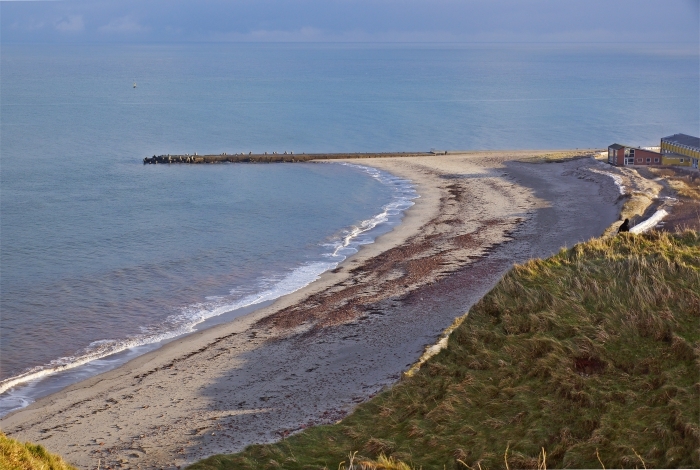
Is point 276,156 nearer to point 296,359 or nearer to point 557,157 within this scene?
point 557,157

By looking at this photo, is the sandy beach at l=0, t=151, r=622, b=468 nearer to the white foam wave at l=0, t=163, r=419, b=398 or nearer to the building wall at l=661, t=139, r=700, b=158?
the white foam wave at l=0, t=163, r=419, b=398

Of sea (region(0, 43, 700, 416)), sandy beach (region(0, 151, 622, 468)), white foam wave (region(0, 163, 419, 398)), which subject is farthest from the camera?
sea (region(0, 43, 700, 416))

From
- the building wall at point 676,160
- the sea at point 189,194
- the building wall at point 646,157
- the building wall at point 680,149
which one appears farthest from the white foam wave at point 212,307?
the building wall at point 680,149

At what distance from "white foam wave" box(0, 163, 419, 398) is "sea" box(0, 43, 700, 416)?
83 millimetres

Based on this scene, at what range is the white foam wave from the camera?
2070cm

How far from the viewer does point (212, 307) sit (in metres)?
25.8

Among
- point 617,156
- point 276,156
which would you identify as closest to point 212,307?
point 617,156

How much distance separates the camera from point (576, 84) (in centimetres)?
16562

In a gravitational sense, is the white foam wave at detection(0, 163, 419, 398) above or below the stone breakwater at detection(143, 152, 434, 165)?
below

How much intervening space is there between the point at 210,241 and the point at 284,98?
95220 mm

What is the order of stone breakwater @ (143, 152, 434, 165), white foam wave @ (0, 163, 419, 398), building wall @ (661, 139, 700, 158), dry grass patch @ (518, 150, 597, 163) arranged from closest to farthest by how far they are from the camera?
white foam wave @ (0, 163, 419, 398) < building wall @ (661, 139, 700, 158) < dry grass patch @ (518, 150, 597, 163) < stone breakwater @ (143, 152, 434, 165)

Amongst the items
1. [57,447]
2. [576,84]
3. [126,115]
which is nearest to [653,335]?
[57,447]

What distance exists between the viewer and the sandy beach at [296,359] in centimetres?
1584

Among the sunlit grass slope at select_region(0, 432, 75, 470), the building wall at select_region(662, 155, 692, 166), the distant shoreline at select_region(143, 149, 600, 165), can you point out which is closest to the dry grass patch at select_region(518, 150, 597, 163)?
the distant shoreline at select_region(143, 149, 600, 165)
